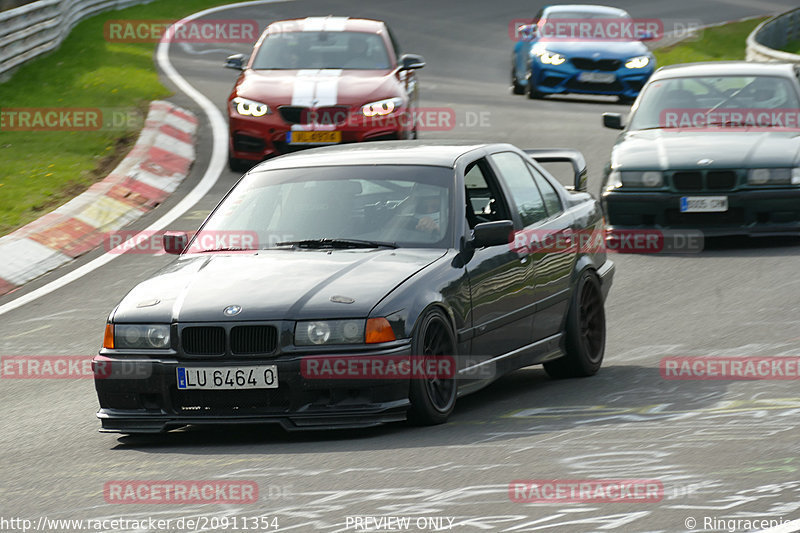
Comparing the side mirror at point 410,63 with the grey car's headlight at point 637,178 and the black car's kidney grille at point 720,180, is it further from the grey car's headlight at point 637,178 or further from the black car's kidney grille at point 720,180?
the black car's kidney grille at point 720,180

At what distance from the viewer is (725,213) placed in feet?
46.2

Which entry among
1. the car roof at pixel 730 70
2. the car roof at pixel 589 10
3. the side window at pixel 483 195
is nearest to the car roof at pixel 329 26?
the car roof at pixel 730 70

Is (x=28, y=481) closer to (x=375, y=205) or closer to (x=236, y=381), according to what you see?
(x=236, y=381)

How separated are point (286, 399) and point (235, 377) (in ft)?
0.87

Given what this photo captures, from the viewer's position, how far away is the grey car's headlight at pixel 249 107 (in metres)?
17.1

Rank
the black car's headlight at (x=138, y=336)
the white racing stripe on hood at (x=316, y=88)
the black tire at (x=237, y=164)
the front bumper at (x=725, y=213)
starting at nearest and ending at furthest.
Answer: the black car's headlight at (x=138, y=336)
the front bumper at (x=725, y=213)
the white racing stripe on hood at (x=316, y=88)
the black tire at (x=237, y=164)

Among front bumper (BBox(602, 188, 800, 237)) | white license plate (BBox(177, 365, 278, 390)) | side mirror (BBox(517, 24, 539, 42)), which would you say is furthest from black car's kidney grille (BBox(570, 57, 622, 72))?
white license plate (BBox(177, 365, 278, 390))

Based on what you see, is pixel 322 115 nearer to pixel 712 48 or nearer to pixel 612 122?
pixel 612 122

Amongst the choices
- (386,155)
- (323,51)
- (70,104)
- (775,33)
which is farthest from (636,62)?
(386,155)

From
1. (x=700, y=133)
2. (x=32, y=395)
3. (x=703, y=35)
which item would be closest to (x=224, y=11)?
(x=703, y=35)

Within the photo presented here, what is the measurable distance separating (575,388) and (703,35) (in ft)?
97.6

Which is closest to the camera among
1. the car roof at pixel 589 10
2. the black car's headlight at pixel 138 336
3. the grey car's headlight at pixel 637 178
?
the black car's headlight at pixel 138 336

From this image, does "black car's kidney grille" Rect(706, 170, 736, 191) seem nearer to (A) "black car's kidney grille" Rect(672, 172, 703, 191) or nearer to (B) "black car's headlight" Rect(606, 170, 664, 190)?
(A) "black car's kidney grille" Rect(672, 172, 703, 191)

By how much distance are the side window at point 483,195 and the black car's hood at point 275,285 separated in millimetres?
787
